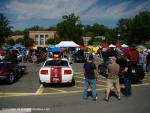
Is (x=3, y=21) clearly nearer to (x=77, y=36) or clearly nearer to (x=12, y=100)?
(x=77, y=36)

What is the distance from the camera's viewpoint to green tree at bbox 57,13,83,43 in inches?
2660

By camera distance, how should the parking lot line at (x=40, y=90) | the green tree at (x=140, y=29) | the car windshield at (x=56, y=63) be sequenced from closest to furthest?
the parking lot line at (x=40, y=90)
the car windshield at (x=56, y=63)
the green tree at (x=140, y=29)

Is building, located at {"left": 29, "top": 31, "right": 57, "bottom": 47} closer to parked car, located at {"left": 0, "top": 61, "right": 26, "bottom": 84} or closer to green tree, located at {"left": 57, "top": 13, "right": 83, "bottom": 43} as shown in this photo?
green tree, located at {"left": 57, "top": 13, "right": 83, "bottom": 43}

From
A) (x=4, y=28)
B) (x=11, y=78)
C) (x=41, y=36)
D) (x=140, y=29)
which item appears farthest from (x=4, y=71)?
(x=41, y=36)

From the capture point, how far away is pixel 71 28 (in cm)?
6762

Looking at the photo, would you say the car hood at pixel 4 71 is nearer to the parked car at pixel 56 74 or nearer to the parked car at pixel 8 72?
the parked car at pixel 8 72

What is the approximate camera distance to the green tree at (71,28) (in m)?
67.6

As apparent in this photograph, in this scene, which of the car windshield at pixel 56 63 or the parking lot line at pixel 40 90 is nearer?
the parking lot line at pixel 40 90

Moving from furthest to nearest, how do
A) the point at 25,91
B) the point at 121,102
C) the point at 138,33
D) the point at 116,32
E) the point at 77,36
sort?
1. the point at 116,32
2. the point at 138,33
3. the point at 77,36
4. the point at 25,91
5. the point at 121,102

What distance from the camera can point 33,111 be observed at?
9961 millimetres

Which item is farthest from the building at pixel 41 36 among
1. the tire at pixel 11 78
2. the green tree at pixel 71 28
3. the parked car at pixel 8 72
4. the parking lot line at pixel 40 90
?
the parking lot line at pixel 40 90

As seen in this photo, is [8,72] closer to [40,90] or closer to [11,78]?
[11,78]

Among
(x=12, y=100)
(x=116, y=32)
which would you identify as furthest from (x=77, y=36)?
(x=12, y=100)

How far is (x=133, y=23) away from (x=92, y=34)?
6192cm
